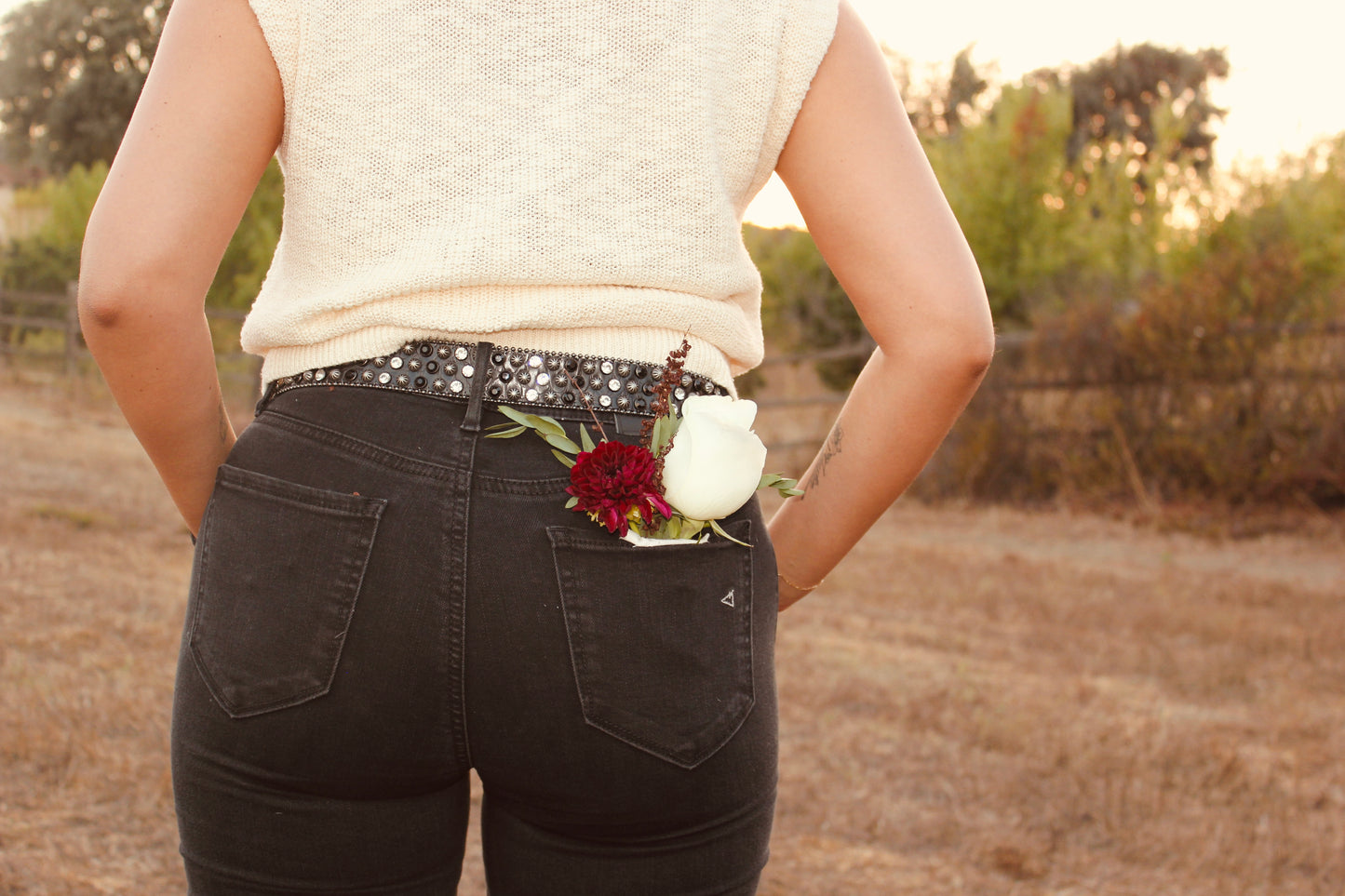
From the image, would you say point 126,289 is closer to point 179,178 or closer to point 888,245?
point 179,178

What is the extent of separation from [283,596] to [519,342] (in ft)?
1.00

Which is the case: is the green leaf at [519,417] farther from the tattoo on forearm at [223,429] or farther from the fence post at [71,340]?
the fence post at [71,340]

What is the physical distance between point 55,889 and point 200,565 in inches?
82.7

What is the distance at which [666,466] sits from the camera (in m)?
1.03

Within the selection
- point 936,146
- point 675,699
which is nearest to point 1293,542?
point 675,699

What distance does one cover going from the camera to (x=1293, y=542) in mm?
8469

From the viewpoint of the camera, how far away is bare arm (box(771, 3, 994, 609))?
1139 millimetres

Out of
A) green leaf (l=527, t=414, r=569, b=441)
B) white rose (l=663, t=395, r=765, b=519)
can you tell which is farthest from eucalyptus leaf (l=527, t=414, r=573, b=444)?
white rose (l=663, t=395, r=765, b=519)

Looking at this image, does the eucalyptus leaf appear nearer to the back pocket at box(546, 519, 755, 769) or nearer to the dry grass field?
the back pocket at box(546, 519, 755, 769)

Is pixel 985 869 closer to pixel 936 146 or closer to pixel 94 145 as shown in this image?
pixel 936 146

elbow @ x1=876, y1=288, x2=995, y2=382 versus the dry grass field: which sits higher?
elbow @ x1=876, y1=288, x2=995, y2=382

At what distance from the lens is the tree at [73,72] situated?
80.1ft

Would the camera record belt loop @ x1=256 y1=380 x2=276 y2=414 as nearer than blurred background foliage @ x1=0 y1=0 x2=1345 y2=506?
Yes

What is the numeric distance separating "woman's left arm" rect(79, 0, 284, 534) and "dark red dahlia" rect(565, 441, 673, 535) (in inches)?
16.0
